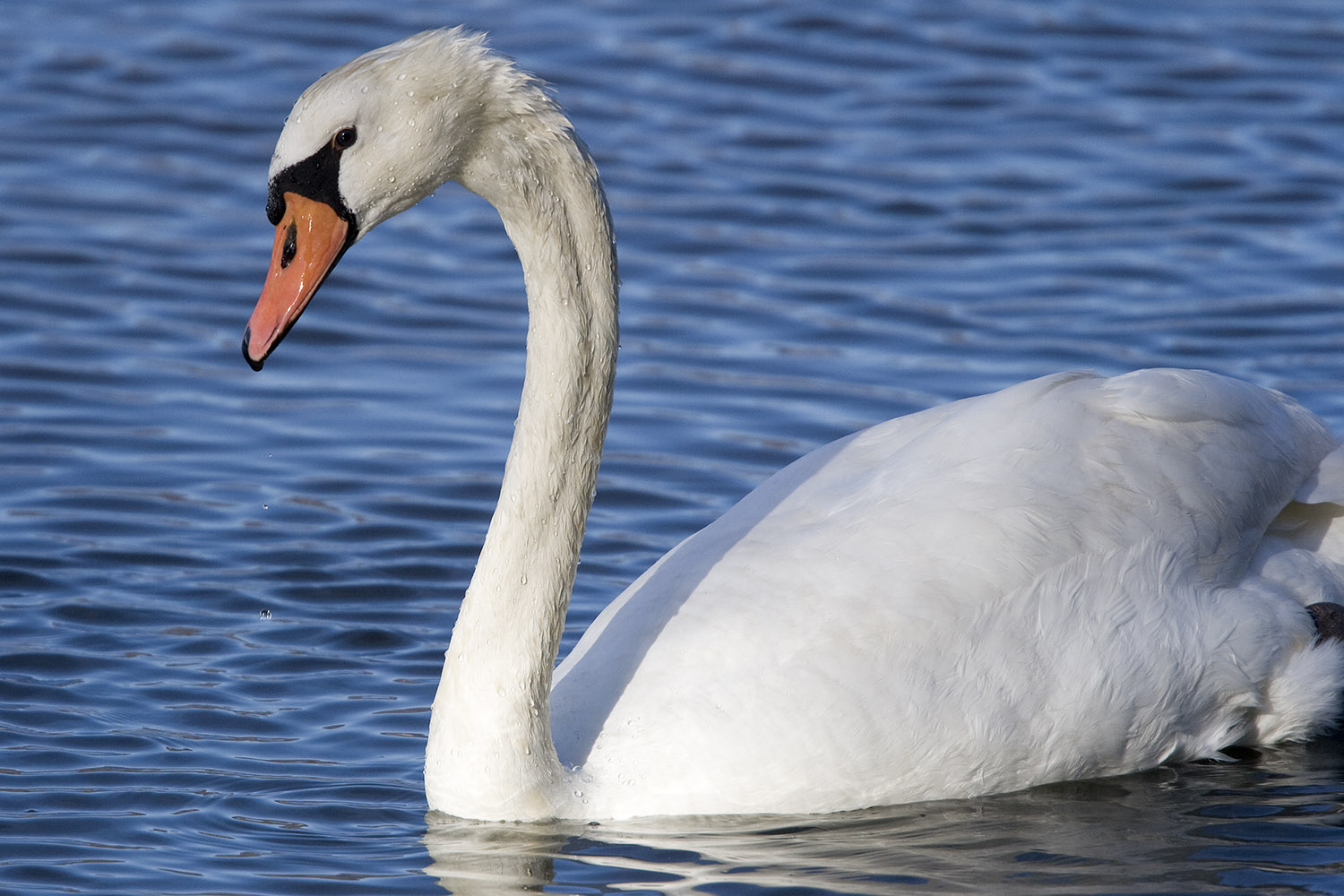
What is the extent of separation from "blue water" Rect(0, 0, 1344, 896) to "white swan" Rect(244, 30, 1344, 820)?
0.58 feet

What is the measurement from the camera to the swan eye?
19.4 feet

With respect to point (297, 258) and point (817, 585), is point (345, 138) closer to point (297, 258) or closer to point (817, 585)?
point (297, 258)

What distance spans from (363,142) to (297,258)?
1.17 ft

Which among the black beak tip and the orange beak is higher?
the orange beak

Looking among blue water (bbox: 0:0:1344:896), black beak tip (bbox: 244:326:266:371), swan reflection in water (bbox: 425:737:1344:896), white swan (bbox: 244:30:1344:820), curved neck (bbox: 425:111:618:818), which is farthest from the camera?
blue water (bbox: 0:0:1344:896)

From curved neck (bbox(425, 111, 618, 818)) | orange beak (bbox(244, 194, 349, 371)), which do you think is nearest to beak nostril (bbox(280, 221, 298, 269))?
orange beak (bbox(244, 194, 349, 371))

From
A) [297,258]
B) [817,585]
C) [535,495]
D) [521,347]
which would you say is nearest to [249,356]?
[297,258]

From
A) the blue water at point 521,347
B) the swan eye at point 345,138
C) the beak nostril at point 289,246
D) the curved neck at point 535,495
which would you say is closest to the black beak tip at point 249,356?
the beak nostril at point 289,246

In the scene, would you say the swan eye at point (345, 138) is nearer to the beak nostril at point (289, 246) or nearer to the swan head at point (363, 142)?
the swan head at point (363, 142)

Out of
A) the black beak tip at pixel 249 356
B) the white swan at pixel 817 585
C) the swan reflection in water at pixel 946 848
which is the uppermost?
the black beak tip at pixel 249 356

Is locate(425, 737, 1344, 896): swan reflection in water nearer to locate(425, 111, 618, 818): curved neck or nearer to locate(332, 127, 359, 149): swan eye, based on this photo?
locate(425, 111, 618, 818): curved neck

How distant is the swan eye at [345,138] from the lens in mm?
5906

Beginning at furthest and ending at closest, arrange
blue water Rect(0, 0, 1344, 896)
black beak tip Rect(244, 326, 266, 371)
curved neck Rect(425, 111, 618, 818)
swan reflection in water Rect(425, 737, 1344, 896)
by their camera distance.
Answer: blue water Rect(0, 0, 1344, 896) → curved neck Rect(425, 111, 618, 818) → swan reflection in water Rect(425, 737, 1344, 896) → black beak tip Rect(244, 326, 266, 371)

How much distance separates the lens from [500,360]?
10945 millimetres
